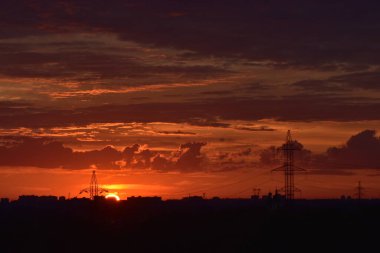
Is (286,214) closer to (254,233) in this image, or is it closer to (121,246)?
(254,233)

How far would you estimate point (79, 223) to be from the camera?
631 feet

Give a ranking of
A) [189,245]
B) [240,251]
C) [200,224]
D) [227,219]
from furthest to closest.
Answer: [227,219], [200,224], [189,245], [240,251]

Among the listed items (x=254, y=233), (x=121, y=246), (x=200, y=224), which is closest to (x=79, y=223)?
(x=200, y=224)

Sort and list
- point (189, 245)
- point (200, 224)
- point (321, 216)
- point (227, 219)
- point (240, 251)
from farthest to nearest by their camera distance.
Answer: point (227, 219)
point (200, 224)
point (321, 216)
point (189, 245)
point (240, 251)

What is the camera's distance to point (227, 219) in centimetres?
19788

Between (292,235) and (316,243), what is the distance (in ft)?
21.6

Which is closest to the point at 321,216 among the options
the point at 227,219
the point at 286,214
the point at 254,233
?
the point at 286,214

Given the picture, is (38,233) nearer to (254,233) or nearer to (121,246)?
(121,246)

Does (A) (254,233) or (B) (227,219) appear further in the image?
(B) (227,219)

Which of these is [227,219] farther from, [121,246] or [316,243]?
[316,243]

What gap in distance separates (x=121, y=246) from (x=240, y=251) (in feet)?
87.6

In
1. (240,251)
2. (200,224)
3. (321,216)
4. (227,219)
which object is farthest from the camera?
(227,219)

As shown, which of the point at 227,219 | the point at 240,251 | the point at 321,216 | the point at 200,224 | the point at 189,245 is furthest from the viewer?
the point at 227,219

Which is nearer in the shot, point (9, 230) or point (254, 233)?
point (254, 233)
